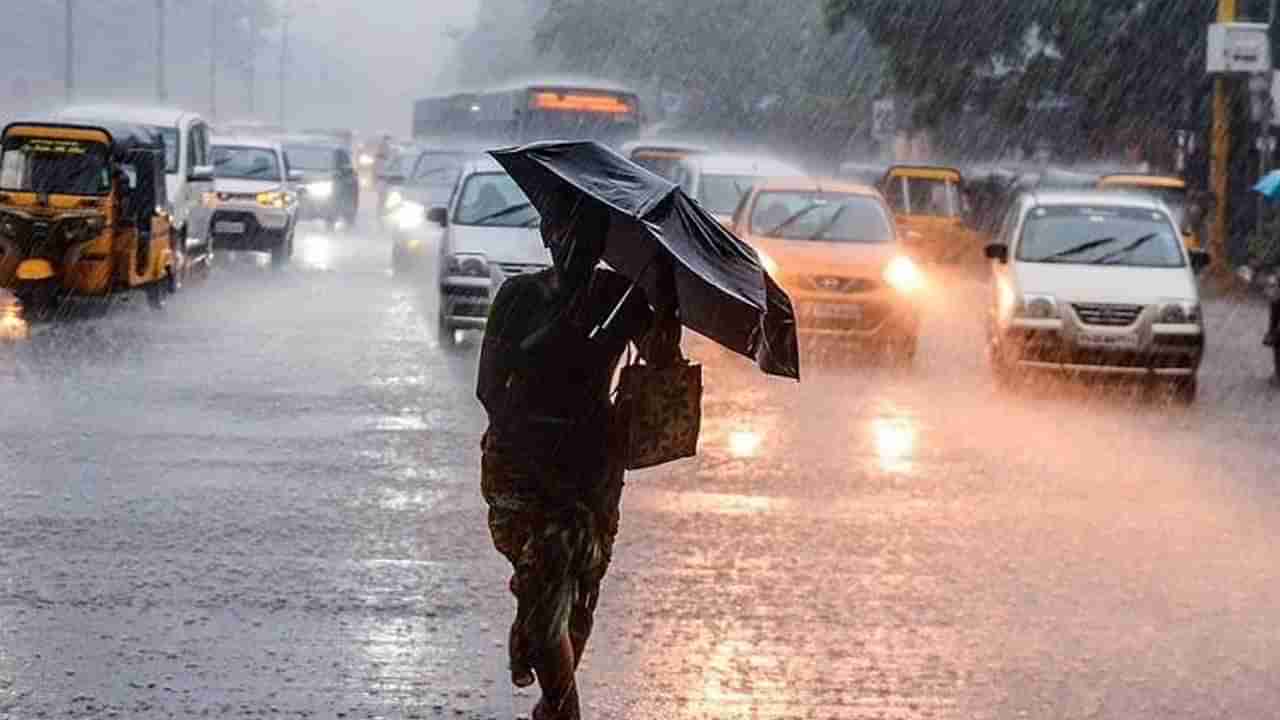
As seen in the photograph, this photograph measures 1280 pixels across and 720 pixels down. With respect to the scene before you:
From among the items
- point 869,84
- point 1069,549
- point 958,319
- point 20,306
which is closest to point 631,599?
point 1069,549

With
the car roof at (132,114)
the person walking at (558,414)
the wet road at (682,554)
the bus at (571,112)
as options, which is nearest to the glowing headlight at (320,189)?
the bus at (571,112)

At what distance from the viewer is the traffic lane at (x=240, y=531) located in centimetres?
795

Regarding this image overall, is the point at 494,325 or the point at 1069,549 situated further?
the point at 1069,549

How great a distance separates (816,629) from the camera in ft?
29.6

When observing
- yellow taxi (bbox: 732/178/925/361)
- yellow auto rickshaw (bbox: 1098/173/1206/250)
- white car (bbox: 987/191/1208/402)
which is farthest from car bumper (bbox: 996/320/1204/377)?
yellow auto rickshaw (bbox: 1098/173/1206/250)

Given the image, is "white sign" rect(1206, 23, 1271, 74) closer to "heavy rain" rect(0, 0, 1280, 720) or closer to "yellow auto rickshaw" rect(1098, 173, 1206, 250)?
"heavy rain" rect(0, 0, 1280, 720)

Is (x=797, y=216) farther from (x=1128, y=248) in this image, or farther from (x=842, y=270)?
(x=1128, y=248)

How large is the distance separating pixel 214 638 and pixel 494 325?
265 centimetres

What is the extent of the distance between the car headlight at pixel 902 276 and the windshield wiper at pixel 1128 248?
2018 mm

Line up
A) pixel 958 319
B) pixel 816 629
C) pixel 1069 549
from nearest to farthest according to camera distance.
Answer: pixel 816 629 < pixel 1069 549 < pixel 958 319

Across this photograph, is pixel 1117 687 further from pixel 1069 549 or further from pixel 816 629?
pixel 1069 549

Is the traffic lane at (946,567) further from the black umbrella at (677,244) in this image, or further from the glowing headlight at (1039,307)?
the black umbrella at (677,244)

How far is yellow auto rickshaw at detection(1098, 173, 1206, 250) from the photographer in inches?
1356

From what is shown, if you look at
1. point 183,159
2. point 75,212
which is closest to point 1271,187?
point 75,212
